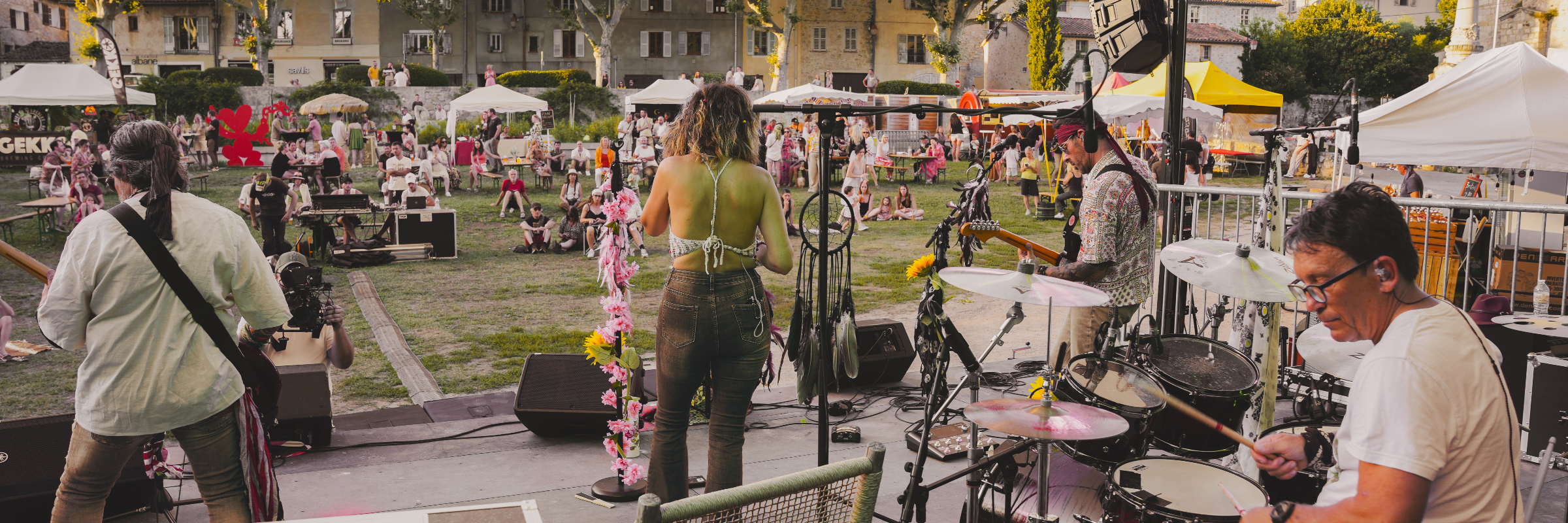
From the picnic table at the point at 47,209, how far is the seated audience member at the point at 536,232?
6.35m

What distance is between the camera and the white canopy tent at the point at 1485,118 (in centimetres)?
799

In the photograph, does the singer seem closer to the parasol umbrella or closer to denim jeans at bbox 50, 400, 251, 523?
denim jeans at bbox 50, 400, 251, 523

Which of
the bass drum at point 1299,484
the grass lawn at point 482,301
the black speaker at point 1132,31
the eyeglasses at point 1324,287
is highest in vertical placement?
the black speaker at point 1132,31

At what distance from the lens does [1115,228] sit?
14.0ft

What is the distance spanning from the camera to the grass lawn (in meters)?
6.85

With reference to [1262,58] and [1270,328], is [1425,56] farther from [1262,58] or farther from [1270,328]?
[1270,328]

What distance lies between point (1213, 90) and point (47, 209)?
61.7 ft

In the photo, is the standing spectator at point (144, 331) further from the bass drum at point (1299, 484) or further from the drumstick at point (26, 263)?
the bass drum at point (1299, 484)

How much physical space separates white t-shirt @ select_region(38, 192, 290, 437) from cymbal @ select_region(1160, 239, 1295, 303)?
3323 millimetres

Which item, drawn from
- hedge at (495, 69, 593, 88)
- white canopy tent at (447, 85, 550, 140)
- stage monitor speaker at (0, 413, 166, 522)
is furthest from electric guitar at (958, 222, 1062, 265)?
hedge at (495, 69, 593, 88)

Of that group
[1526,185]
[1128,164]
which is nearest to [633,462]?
[1128,164]

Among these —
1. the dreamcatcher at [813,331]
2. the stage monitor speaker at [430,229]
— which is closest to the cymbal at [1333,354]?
the dreamcatcher at [813,331]

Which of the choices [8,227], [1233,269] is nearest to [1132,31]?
[1233,269]

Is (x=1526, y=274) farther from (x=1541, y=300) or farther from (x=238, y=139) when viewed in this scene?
(x=238, y=139)
